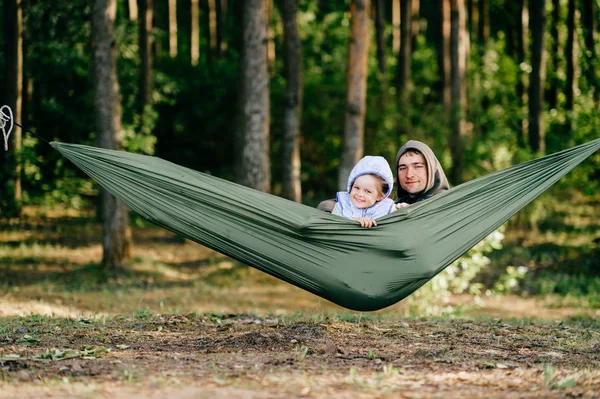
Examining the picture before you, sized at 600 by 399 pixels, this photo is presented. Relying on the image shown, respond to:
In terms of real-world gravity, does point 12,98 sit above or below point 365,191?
above

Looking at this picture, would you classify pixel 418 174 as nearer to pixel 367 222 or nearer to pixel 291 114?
pixel 367 222

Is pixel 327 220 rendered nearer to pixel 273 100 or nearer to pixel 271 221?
pixel 271 221

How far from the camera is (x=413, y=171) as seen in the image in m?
5.20

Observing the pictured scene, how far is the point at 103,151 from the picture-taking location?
16.5 ft

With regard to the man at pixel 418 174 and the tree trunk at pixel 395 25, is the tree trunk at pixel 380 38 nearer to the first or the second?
the tree trunk at pixel 395 25

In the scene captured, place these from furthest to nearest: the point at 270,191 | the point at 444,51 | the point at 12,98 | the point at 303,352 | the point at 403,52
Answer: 1. the point at 403,52
2. the point at 444,51
3. the point at 270,191
4. the point at 12,98
5. the point at 303,352

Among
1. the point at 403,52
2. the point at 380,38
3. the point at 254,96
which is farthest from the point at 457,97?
the point at 254,96

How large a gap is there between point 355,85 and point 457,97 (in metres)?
5.63

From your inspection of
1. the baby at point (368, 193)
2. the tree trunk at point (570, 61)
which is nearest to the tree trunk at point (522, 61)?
the tree trunk at point (570, 61)

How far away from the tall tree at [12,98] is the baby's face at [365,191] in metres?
6.95

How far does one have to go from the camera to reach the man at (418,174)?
204 inches

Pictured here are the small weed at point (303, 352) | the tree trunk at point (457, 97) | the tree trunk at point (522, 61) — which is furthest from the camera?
the tree trunk at point (522, 61)

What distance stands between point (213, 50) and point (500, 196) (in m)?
18.3

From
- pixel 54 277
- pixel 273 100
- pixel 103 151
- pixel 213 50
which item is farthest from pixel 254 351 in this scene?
pixel 213 50
